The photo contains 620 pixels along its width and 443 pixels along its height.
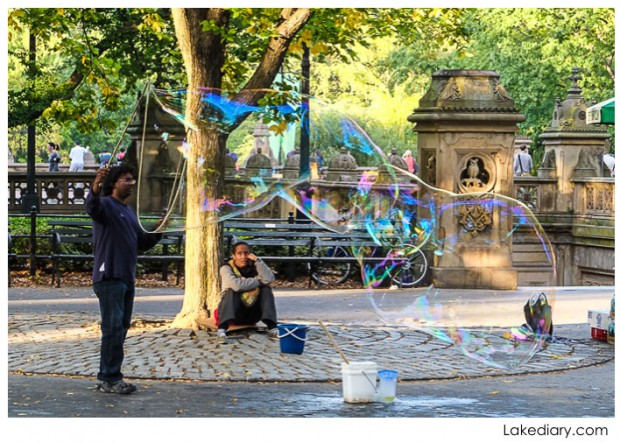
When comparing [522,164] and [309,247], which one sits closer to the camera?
[309,247]

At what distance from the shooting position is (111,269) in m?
11.3

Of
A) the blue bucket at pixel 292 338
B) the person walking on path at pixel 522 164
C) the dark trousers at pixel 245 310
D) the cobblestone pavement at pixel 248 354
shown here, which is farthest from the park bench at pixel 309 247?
the person walking on path at pixel 522 164

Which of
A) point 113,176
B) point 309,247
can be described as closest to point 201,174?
point 113,176

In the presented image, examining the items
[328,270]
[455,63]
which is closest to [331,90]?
[455,63]

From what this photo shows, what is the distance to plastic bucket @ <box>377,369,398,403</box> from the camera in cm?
1100

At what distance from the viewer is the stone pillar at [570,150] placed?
28.2m

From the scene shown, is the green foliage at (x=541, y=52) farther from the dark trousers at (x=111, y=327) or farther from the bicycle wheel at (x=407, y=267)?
the dark trousers at (x=111, y=327)

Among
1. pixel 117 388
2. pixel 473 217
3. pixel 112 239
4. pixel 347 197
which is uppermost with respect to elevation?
pixel 347 197

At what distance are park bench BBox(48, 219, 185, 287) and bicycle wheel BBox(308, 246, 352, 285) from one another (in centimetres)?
186

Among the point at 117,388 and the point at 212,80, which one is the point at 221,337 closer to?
the point at 212,80

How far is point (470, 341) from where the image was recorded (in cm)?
1357

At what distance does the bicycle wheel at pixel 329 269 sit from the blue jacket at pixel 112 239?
9619mm

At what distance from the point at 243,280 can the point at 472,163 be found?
7.52 m

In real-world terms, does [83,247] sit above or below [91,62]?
below
